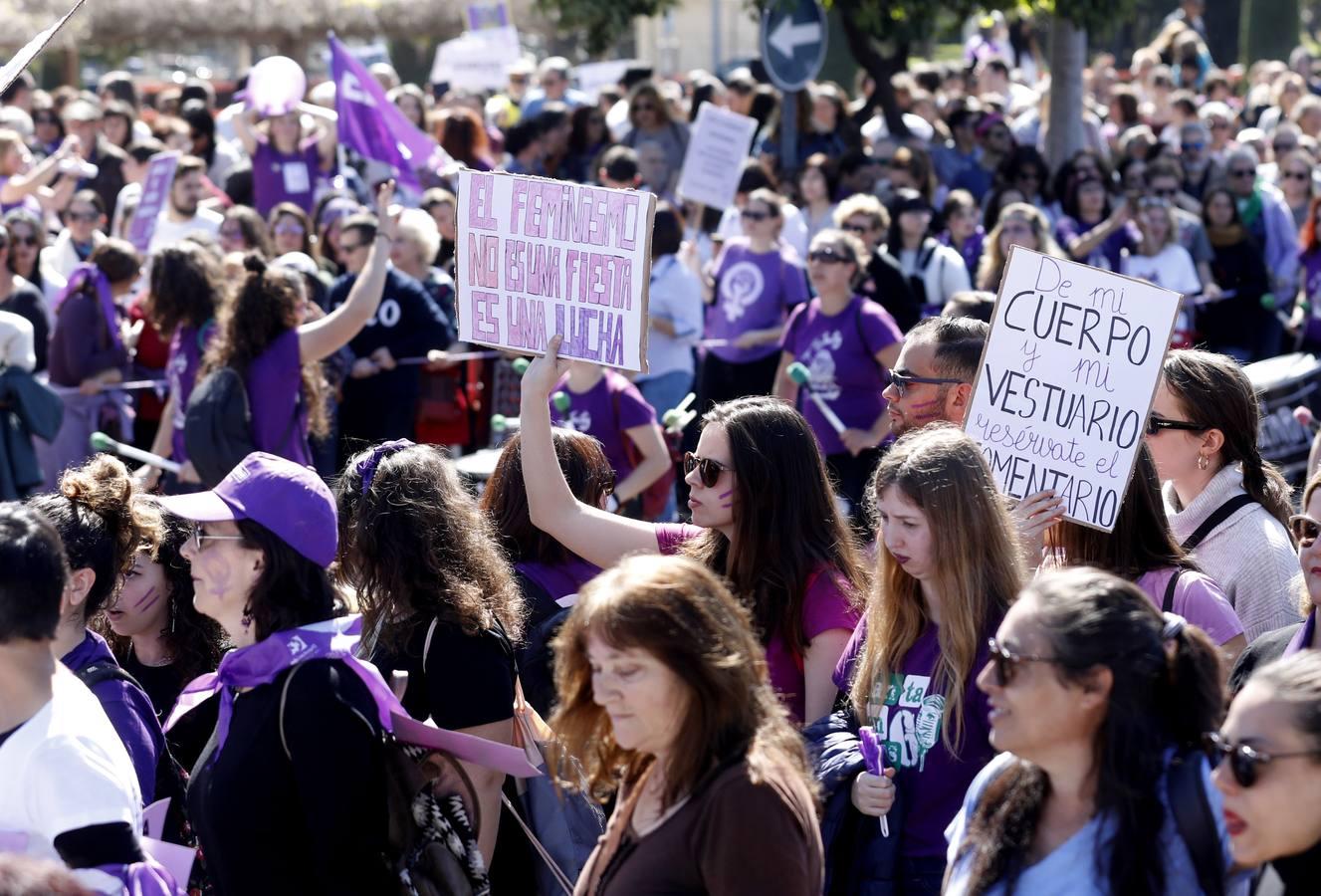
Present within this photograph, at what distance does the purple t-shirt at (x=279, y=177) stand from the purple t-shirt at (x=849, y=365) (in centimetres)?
556

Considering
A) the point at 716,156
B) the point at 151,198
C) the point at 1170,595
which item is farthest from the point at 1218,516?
the point at 151,198

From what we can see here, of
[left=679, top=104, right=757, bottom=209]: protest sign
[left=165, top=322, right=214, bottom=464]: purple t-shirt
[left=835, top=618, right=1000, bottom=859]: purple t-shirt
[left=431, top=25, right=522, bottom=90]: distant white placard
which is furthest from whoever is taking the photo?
[left=431, top=25, right=522, bottom=90]: distant white placard

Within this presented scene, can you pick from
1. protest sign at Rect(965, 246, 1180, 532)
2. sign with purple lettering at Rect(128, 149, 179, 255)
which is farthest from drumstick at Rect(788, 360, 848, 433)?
sign with purple lettering at Rect(128, 149, 179, 255)

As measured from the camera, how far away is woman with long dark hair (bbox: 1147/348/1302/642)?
4484 millimetres

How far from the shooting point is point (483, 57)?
1842cm

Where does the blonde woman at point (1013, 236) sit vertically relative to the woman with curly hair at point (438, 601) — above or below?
below

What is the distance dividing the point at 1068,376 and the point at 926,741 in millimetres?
1388

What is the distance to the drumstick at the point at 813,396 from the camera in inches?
320

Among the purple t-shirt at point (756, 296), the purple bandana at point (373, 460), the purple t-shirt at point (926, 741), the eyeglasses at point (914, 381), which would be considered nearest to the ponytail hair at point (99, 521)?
the purple bandana at point (373, 460)

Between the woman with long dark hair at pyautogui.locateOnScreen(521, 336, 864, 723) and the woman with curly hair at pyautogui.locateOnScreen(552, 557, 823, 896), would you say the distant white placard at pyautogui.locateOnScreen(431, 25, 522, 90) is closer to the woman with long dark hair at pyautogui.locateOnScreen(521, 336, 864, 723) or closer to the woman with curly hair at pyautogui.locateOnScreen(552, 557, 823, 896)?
the woman with long dark hair at pyautogui.locateOnScreen(521, 336, 864, 723)

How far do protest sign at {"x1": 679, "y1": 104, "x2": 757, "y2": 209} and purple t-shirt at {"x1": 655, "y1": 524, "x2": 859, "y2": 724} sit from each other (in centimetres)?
798

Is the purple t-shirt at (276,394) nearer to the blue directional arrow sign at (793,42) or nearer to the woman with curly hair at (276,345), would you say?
the woman with curly hair at (276,345)

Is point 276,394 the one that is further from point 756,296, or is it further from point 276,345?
point 756,296

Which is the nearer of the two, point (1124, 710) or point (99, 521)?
point (1124, 710)
